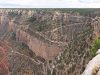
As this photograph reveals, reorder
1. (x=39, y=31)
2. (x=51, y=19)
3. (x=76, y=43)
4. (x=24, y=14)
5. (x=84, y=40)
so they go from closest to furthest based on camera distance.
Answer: (x=84, y=40) → (x=76, y=43) → (x=39, y=31) → (x=51, y=19) → (x=24, y=14)

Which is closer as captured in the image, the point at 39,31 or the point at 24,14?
the point at 39,31

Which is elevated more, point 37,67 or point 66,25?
point 66,25

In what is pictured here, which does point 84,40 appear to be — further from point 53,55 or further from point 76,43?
point 53,55

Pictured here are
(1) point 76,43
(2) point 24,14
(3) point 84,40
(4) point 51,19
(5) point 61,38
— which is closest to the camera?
(3) point 84,40

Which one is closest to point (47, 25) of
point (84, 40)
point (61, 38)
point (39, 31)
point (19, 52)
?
point (39, 31)

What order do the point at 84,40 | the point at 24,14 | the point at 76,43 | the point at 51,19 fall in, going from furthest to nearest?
the point at 24,14
the point at 51,19
the point at 76,43
the point at 84,40

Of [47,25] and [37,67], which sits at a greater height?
[47,25]

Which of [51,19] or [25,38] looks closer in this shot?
[25,38]

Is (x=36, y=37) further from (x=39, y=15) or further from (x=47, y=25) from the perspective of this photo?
(x=39, y=15)

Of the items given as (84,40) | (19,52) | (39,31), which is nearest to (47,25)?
(39,31)
